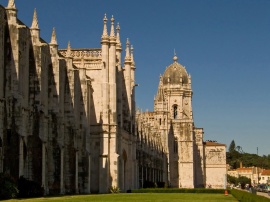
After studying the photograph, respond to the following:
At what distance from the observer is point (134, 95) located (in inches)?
3140

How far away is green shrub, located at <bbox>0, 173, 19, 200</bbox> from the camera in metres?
34.9

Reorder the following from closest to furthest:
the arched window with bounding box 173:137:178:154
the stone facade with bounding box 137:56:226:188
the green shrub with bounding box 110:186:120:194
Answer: the green shrub with bounding box 110:186:120:194
the stone facade with bounding box 137:56:226:188
the arched window with bounding box 173:137:178:154

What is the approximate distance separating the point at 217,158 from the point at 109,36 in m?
87.1

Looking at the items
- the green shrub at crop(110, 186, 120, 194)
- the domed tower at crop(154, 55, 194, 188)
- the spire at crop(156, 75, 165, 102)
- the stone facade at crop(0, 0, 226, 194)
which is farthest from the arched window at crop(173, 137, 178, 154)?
the green shrub at crop(110, 186, 120, 194)

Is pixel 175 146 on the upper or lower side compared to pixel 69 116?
upper

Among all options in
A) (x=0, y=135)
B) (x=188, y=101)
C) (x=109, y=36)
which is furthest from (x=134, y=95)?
(x=188, y=101)

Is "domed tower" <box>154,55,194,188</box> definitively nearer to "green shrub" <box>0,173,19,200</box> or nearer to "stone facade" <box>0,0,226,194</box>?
"stone facade" <box>0,0,226,194</box>

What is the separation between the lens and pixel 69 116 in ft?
180

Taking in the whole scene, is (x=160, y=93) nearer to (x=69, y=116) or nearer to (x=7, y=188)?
(x=69, y=116)

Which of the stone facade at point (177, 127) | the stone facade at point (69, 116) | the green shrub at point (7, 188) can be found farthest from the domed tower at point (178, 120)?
the green shrub at point (7, 188)

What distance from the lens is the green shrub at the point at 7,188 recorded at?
34.9 meters

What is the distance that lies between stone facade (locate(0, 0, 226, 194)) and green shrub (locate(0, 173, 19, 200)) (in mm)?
2212

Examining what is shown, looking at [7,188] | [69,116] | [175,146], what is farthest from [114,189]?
[175,146]

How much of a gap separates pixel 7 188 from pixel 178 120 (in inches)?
3726
